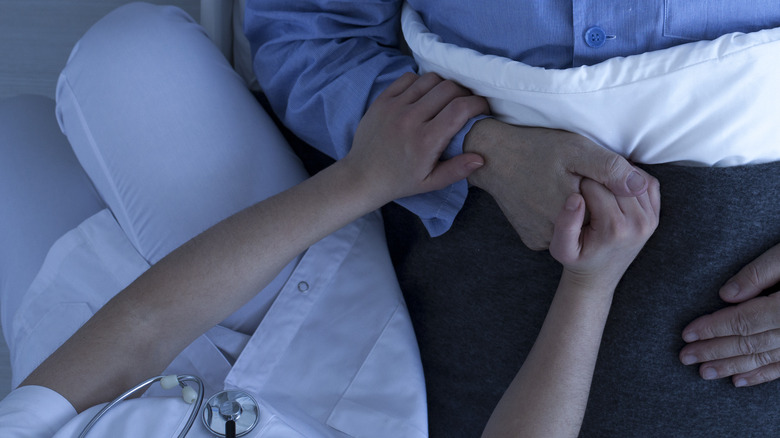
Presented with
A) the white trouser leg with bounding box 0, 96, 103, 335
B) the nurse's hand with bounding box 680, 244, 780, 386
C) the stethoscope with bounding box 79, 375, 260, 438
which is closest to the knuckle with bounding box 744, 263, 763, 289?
the nurse's hand with bounding box 680, 244, 780, 386

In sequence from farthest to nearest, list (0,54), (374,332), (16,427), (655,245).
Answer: (0,54)
(374,332)
(655,245)
(16,427)

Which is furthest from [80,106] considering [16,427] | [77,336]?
[16,427]

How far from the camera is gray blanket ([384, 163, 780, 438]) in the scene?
755 millimetres

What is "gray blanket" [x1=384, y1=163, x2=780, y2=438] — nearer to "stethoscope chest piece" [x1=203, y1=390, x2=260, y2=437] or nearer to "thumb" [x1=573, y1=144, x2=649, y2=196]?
"thumb" [x1=573, y1=144, x2=649, y2=196]

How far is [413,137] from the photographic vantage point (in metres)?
0.86

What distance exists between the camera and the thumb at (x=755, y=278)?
75 centimetres

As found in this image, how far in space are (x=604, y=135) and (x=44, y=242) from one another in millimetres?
794

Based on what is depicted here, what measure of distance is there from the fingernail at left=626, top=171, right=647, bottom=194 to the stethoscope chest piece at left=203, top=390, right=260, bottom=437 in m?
0.46

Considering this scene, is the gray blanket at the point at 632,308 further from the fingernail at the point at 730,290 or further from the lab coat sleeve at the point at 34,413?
the lab coat sleeve at the point at 34,413

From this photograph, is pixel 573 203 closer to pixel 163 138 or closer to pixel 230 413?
pixel 230 413

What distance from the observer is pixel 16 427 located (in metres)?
0.68

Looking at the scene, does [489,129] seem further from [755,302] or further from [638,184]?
[755,302]

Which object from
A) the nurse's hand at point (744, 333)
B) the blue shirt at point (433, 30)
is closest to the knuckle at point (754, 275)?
the nurse's hand at point (744, 333)

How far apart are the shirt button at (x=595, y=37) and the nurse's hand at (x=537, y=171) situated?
0.10 m
